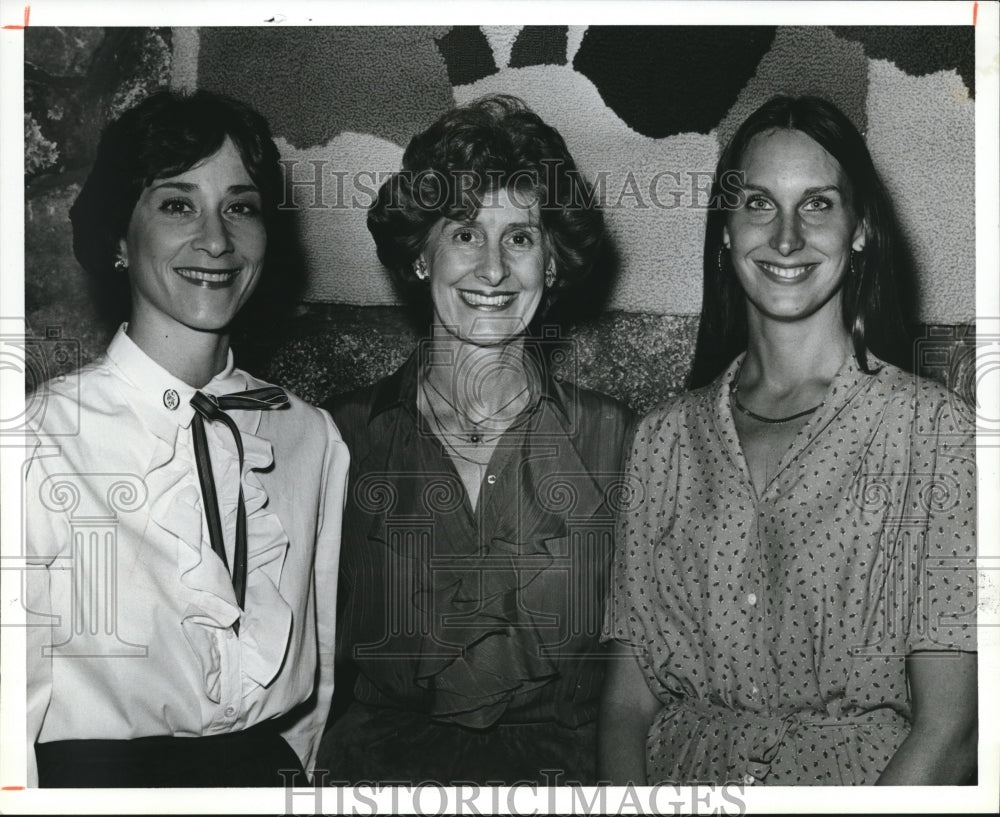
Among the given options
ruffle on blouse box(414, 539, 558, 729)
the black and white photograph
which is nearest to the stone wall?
the black and white photograph

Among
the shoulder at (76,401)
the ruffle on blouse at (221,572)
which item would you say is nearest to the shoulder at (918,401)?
the ruffle on blouse at (221,572)

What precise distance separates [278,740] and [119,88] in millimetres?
1152

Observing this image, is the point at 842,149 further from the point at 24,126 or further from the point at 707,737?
the point at 24,126

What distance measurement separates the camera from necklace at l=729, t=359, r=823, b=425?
1.79 metres

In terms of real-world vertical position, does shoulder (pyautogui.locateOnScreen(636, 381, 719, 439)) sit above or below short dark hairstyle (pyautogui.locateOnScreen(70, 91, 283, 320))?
below

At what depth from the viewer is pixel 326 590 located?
1812mm

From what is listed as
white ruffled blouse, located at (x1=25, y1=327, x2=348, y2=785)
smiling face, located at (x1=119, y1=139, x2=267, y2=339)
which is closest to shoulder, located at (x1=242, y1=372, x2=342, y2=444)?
white ruffled blouse, located at (x1=25, y1=327, x2=348, y2=785)

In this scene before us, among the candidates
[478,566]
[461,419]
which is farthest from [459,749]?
[461,419]

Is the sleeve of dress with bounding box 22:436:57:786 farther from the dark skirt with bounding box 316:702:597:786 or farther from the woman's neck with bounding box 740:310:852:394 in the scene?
the woman's neck with bounding box 740:310:852:394

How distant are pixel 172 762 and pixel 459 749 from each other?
481 mm

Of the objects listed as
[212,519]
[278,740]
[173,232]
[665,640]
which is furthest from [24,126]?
[665,640]

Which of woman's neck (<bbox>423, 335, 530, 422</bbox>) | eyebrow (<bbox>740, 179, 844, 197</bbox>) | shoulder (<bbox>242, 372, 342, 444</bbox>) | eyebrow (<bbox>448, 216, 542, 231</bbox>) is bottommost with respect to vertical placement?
shoulder (<bbox>242, 372, 342, 444</bbox>)

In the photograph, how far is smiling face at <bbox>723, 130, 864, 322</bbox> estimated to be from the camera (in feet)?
5.82

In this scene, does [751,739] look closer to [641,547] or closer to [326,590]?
[641,547]
